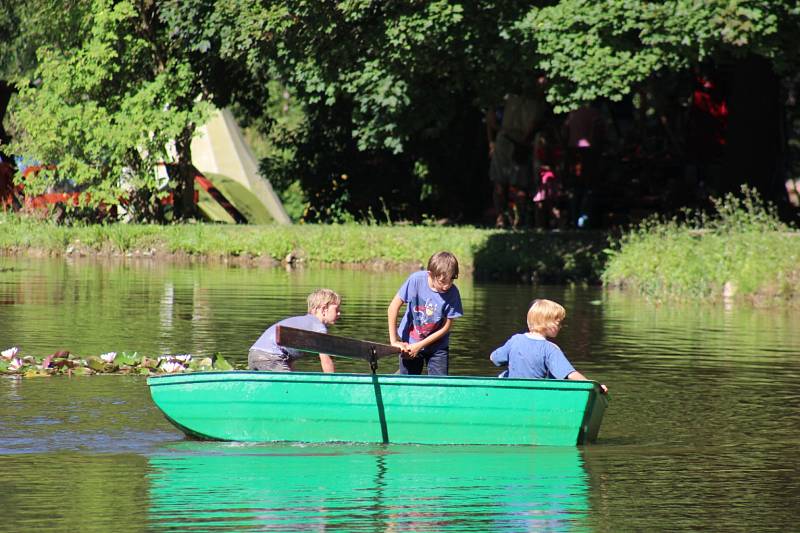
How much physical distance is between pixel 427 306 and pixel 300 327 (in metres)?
1.17

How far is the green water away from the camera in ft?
29.9

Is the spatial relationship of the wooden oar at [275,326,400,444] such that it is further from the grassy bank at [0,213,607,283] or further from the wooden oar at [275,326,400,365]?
the grassy bank at [0,213,607,283]

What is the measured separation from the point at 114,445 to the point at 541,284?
62.3ft

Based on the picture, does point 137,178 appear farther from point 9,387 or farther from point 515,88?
point 9,387

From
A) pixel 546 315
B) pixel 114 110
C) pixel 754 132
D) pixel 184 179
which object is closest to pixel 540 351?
pixel 546 315

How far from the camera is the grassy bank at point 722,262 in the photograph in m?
24.6

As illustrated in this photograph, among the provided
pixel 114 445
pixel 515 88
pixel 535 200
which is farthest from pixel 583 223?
pixel 114 445

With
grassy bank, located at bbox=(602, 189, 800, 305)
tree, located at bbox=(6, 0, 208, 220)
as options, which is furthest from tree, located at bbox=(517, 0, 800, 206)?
tree, located at bbox=(6, 0, 208, 220)

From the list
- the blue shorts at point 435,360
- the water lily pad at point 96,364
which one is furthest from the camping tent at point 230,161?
the blue shorts at point 435,360

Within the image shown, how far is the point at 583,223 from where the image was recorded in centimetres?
3488

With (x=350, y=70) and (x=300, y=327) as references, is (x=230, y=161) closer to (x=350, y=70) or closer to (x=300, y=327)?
(x=350, y=70)

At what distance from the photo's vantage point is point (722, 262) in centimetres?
2542

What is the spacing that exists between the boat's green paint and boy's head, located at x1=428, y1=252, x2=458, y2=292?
129 cm

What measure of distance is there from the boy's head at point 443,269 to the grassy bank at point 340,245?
16695 millimetres
